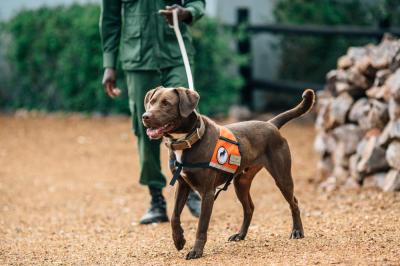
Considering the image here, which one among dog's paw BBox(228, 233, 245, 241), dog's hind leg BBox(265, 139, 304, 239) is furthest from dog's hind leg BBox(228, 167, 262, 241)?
dog's hind leg BBox(265, 139, 304, 239)

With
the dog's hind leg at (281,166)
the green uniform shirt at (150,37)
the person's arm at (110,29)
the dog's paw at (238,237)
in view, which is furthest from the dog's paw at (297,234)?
the person's arm at (110,29)

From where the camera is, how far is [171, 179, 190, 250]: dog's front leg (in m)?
5.55

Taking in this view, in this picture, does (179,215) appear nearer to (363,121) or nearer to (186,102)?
(186,102)

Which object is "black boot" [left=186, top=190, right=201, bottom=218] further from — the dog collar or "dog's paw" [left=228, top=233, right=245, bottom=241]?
the dog collar

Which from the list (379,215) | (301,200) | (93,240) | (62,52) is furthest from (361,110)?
(62,52)

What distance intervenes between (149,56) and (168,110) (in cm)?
171

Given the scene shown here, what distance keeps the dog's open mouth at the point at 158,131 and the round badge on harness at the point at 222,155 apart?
14.8 inches

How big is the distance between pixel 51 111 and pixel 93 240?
884 cm

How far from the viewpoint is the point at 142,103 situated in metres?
6.90

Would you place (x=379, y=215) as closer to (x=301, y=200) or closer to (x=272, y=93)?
(x=301, y=200)

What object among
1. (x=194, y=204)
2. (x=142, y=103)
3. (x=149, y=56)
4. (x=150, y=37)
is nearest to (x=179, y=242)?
(x=194, y=204)

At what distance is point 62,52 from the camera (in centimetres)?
1421

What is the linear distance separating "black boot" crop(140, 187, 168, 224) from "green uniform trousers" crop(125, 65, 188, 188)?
8 centimetres

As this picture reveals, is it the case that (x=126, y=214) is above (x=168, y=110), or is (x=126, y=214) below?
below
